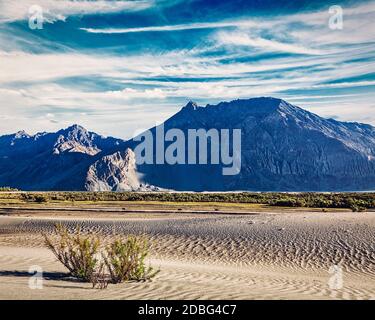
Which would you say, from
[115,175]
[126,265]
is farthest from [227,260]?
[115,175]

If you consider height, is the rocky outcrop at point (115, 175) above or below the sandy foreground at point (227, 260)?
above

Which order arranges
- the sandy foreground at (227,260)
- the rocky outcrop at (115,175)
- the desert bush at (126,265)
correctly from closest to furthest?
1. the sandy foreground at (227,260)
2. the desert bush at (126,265)
3. the rocky outcrop at (115,175)

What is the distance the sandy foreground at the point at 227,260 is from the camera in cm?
1021

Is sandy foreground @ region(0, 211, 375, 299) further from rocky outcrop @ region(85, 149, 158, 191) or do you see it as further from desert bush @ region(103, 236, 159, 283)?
rocky outcrop @ region(85, 149, 158, 191)

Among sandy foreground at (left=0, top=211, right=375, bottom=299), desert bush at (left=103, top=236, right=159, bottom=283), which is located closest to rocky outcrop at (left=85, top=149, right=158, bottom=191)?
sandy foreground at (left=0, top=211, right=375, bottom=299)

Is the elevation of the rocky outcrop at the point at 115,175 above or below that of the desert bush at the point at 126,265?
above

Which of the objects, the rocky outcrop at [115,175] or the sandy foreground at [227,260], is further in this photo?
the rocky outcrop at [115,175]

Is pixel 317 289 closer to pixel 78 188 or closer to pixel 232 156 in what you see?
pixel 78 188

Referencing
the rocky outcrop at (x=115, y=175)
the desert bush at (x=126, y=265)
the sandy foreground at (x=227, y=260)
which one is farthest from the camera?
the rocky outcrop at (x=115, y=175)

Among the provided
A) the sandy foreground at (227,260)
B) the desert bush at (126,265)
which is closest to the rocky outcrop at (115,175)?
the sandy foreground at (227,260)

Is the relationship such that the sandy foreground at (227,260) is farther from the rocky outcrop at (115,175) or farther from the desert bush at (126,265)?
the rocky outcrop at (115,175)

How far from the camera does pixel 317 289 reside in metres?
11.0

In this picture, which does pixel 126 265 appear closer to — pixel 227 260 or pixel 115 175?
pixel 227 260
